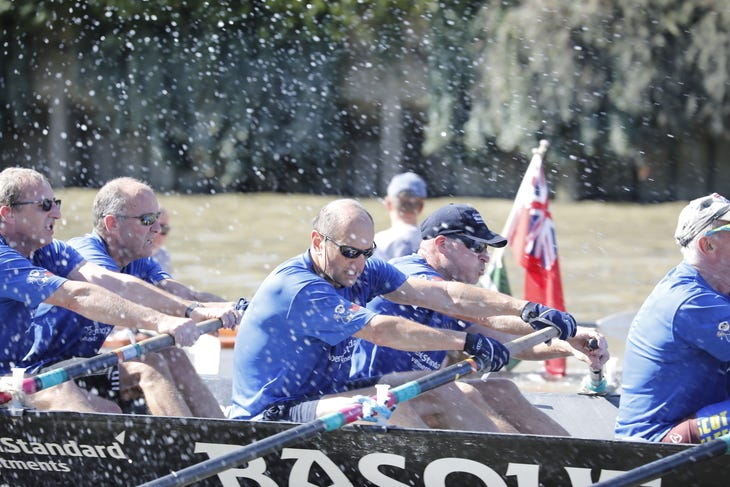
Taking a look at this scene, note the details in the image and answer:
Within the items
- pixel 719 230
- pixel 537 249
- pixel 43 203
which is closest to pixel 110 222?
pixel 43 203

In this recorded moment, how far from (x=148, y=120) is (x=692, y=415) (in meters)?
17.2

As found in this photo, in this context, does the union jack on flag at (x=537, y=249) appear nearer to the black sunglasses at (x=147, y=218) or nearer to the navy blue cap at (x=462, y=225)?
the navy blue cap at (x=462, y=225)

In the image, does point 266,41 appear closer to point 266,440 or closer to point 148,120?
point 148,120

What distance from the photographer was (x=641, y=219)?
1853 cm

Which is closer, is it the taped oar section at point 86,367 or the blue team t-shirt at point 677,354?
the blue team t-shirt at point 677,354

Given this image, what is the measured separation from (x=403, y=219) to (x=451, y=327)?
2348 millimetres

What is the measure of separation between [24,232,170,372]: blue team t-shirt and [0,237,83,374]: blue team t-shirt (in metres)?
0.05

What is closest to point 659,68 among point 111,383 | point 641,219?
point 641,219

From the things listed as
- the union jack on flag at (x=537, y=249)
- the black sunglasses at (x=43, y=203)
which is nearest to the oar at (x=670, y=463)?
the black sunglasses at (x=43, y=203)

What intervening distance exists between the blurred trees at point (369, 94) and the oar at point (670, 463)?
1559cm

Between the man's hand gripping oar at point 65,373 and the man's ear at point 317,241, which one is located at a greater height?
the man's ear at point 317,241

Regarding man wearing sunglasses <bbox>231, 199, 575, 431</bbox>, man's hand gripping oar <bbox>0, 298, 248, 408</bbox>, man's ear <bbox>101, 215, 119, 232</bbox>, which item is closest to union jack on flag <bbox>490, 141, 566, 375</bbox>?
man's ear <bbox>101, 215, 119, 232</bbox>

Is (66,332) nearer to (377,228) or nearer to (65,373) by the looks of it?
(65,373)

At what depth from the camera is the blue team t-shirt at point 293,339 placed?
173 inches
